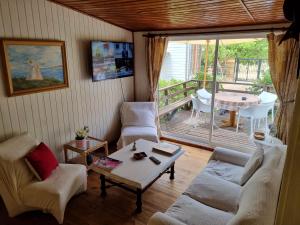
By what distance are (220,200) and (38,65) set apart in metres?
2.68

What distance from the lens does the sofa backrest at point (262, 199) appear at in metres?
1.30

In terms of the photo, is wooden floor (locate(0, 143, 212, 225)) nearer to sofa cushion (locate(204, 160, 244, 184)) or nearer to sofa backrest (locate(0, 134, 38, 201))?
sofa backrest (locate(0, 134, 38, 201))

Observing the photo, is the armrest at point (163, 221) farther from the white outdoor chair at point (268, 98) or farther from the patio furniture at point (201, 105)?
the white outdoor chair at point (268, 98)

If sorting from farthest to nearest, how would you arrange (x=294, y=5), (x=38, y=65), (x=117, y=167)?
(x=38, y=65) < (x=117, y=167) < (x=294, y=5)

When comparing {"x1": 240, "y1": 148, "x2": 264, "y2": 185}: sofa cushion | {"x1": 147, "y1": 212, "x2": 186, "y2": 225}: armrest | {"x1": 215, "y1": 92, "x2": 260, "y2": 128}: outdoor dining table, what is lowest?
{"x1": 147, "y1": 212, "x2": 186, "y2": 225}: armrest

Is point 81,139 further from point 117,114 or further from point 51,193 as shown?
point 117,114

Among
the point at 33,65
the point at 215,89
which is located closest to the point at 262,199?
the point at 215,89

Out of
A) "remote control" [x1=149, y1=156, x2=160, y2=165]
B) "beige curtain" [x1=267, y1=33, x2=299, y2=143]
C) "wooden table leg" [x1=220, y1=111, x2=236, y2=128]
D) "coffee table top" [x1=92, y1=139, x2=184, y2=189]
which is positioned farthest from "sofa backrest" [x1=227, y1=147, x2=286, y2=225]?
"wooden table leg" [x1=220, y1=111, x2=236, y2=128]

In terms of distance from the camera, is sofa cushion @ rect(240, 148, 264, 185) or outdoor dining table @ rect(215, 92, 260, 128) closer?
sofa cushion @ rect(240, 148, 264, 185)

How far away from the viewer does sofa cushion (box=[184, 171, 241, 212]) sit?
78.8 inches

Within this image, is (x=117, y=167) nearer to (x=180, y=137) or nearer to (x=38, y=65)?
(x=38, y=65)

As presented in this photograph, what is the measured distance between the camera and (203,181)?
231 centimetres

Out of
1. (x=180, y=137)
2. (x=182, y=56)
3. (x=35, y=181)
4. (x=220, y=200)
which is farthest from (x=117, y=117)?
(x=220, y=200)

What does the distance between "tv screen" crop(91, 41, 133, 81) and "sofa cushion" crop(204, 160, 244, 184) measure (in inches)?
90.0
